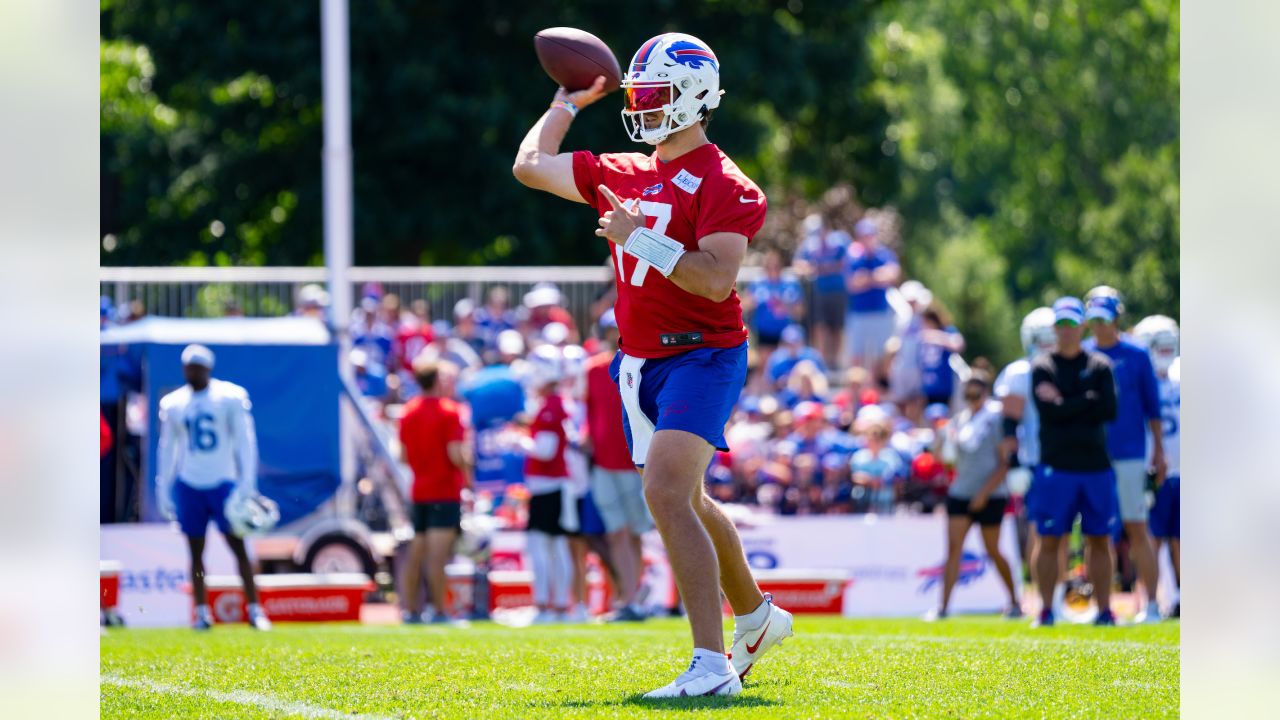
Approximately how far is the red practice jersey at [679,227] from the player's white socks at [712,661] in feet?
3.54

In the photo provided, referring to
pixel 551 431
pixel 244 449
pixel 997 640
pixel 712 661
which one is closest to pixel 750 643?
pixel 712 661

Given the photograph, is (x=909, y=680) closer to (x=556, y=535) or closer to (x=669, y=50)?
(x=669, y=50)

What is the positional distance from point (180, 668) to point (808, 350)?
40.7 ft

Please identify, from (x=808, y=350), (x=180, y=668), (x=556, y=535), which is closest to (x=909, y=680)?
(x=180, y=668)

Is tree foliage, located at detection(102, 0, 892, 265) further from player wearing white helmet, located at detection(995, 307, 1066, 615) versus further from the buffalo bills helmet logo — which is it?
the buffalo bills helmet logo

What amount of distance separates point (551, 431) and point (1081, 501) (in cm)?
459

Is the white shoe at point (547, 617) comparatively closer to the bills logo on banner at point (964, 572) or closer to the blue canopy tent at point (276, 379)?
the blue canopy tent at point (276, 379)

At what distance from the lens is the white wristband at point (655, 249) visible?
19.5 feet

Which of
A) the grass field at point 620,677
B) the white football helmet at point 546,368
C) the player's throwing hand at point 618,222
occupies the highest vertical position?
the player's throwing hand at point 618,222

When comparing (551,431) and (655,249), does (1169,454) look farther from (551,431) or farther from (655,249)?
(655,249)

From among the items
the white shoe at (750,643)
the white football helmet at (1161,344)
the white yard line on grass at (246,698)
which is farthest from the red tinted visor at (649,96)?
the white football helmet at (1161,344)

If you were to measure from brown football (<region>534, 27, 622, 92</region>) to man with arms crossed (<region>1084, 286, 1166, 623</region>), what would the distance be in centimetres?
611
